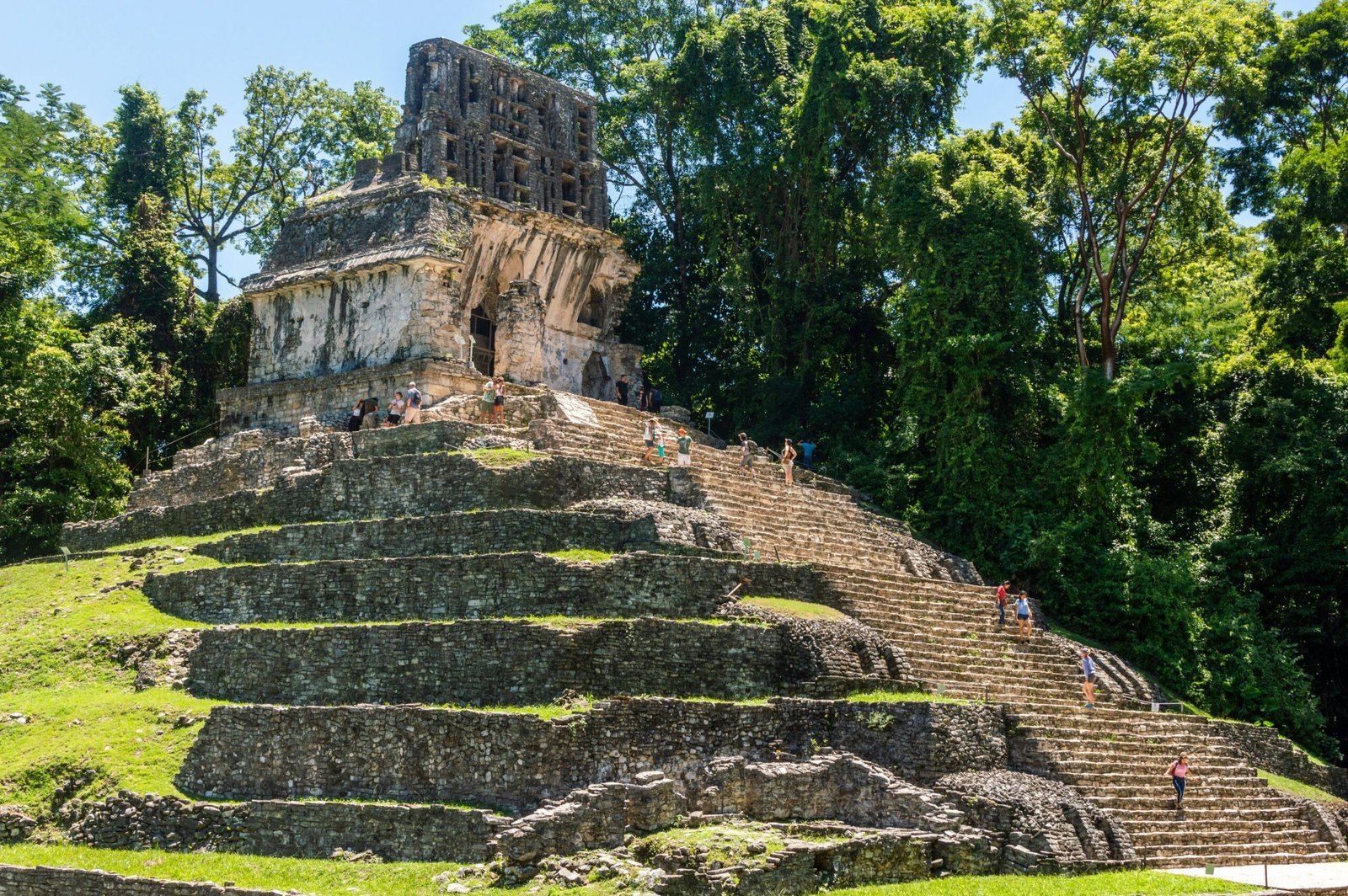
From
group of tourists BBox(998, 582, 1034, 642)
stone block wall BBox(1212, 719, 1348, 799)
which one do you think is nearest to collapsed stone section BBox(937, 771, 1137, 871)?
group of tourists BBox(998, 582, 1034, 642)

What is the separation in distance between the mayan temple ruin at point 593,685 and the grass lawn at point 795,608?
130mm

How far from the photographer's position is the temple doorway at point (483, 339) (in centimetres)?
3566

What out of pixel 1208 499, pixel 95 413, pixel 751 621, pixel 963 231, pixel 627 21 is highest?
pixel 627 21

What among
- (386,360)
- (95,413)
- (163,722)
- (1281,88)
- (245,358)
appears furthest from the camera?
(245,358)

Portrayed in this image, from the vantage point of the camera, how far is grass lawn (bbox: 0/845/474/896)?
18.9 metres

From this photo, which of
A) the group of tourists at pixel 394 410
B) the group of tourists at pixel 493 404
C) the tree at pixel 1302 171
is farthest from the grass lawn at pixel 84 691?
the tree at pixel 1302 171

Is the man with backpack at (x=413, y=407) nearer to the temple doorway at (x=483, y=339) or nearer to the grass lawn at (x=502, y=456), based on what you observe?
the grass lawn at (x=502, y=456)

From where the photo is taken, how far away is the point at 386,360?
109 ft

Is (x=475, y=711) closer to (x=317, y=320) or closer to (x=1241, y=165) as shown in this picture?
(x=317, y=320)

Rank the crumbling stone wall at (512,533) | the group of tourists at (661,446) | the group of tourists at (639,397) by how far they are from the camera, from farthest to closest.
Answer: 1. the group of tourists at (639,397)
2. the group of tourists at (661,446)
3. the crumbling stone wall at (512,533)

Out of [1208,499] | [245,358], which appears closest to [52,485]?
[245,358]

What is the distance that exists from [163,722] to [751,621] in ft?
28.5

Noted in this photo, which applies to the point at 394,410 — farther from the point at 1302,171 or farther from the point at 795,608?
the point at 1302,171

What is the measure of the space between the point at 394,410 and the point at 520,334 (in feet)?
14.6
